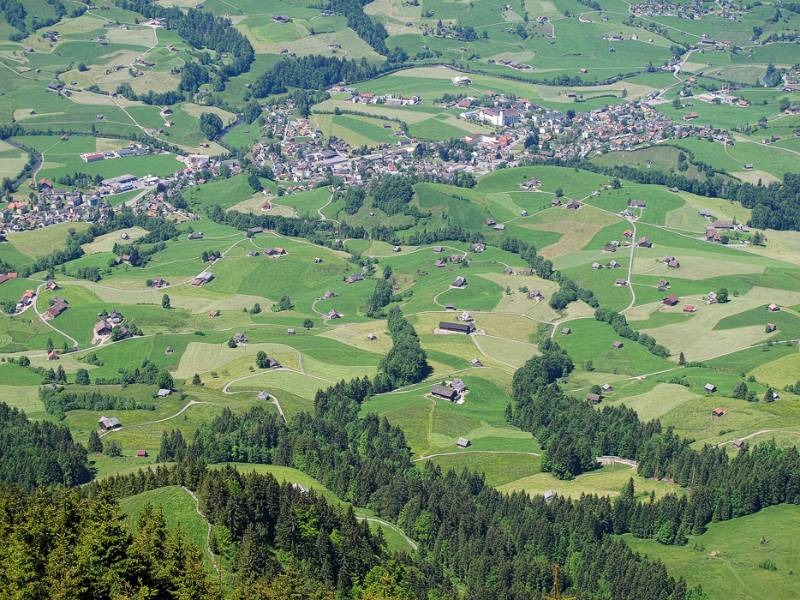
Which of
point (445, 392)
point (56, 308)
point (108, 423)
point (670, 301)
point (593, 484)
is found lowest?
point (56, 308)

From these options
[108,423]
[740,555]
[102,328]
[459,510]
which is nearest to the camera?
[740,555]

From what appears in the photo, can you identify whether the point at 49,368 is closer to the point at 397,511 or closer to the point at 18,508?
the point at 397,511

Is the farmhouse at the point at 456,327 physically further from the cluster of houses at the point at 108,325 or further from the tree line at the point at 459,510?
the cluster of houses at the point at 108,325

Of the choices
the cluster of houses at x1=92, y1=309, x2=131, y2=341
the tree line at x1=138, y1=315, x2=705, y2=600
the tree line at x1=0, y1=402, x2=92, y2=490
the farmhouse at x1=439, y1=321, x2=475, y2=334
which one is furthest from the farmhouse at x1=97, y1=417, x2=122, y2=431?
the farmhouse at x1=439, y1=321, x2=475, y2=334

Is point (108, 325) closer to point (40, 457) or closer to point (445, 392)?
point (40, 457)

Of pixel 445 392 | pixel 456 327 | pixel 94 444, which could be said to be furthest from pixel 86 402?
pixel 456 327

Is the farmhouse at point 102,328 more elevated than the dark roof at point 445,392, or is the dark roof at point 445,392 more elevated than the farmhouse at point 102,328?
the dark roof at point 445,392

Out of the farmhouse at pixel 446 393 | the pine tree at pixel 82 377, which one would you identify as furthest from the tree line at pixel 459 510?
the pine tree at pixel 82 377

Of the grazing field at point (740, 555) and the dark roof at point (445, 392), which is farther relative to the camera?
the dark roof at point (445, 392)
